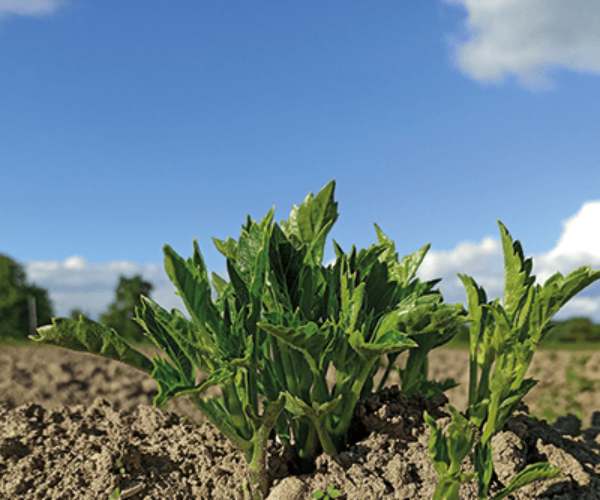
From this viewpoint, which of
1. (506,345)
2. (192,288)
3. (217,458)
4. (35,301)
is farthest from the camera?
(35,301)

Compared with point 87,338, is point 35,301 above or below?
above

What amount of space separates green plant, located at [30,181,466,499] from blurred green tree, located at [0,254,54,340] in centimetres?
1025

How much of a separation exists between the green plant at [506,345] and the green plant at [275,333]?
397 mm

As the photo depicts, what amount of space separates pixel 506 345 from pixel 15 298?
11655 millimetres

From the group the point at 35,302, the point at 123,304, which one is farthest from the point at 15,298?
the point at 123,304

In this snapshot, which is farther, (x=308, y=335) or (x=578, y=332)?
(x=578, y=332)

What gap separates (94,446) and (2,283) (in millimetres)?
10319

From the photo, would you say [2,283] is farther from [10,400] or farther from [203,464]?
[203,464]

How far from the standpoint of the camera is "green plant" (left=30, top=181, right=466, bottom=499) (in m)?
2.24

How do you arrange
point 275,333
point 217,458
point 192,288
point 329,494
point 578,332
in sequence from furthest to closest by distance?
point 578,332 < point 217,458 < point 329,494 < point 192,288 < point 275,333

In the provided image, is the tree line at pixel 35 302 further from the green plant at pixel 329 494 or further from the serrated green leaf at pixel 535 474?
the serrated green leaf at pixel 535 474

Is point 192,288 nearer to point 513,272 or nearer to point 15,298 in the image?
point 513,272

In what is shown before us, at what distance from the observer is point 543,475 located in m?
2.29

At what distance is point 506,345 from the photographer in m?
2.69
